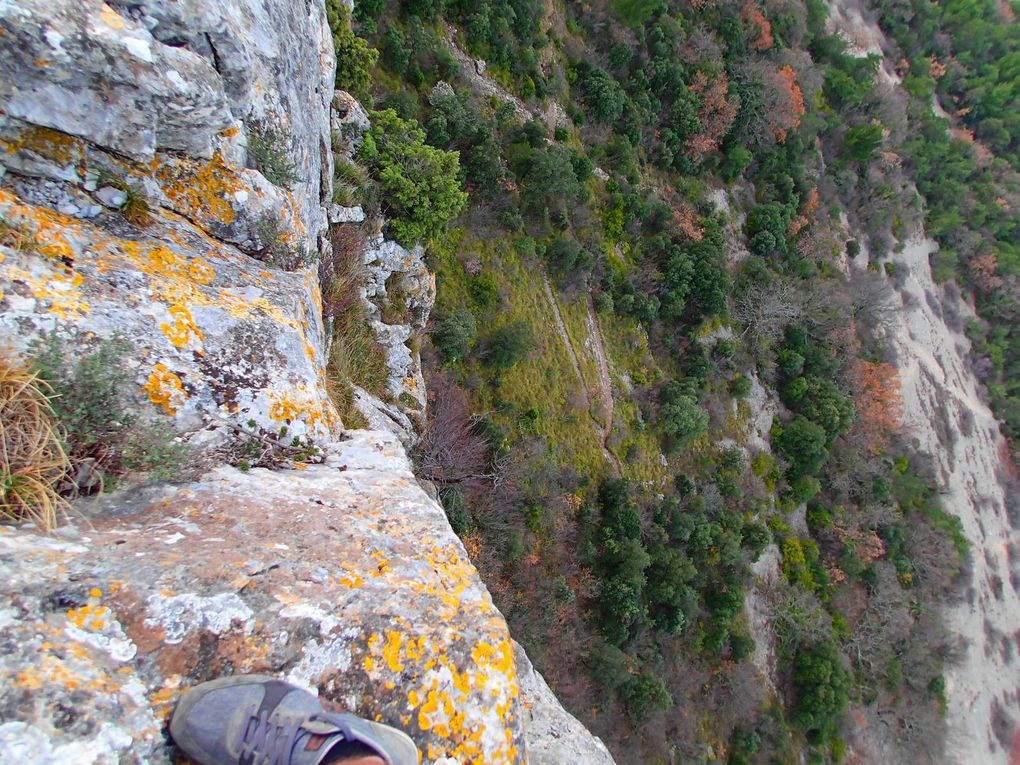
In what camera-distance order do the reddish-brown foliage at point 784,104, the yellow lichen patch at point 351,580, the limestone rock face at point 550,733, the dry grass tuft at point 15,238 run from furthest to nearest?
the reddish-brown foliage at point 784,104
the limestone rock face at point 550,733
the dry grass tuft at point 15,238
the yellow lichen patch at point 351,580

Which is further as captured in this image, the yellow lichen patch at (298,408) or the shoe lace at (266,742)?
the yellow lichen patch at (298,408)

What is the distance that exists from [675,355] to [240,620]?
2771cm

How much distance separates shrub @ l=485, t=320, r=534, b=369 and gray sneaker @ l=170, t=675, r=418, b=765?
17822mm

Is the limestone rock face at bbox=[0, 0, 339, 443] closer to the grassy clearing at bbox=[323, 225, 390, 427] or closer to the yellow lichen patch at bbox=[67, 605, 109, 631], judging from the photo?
the yellow lichen patch at bbox=[67, 605, 109, 631]

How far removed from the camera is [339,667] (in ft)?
13.8

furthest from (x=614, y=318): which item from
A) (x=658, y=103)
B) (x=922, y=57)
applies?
(x=922, y=57)

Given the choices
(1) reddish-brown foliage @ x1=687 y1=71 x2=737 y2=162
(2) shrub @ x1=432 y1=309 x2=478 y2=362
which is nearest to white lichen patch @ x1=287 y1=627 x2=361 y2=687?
(2) shrub @ x1=432 y1=309 x2=478 y2=362

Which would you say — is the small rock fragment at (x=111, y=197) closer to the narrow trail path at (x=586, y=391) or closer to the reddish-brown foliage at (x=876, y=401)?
the narrow trail path at (x=586, y=391)

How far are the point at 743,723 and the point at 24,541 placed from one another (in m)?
30.7

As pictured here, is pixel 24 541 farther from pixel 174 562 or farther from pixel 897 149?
pixel 897 149

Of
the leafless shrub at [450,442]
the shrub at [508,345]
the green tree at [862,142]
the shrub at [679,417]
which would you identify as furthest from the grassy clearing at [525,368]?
the green tree at [862,142]

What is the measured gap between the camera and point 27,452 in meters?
4.22

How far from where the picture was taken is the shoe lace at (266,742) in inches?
139

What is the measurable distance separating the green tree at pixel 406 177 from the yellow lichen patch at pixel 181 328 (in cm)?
1102
